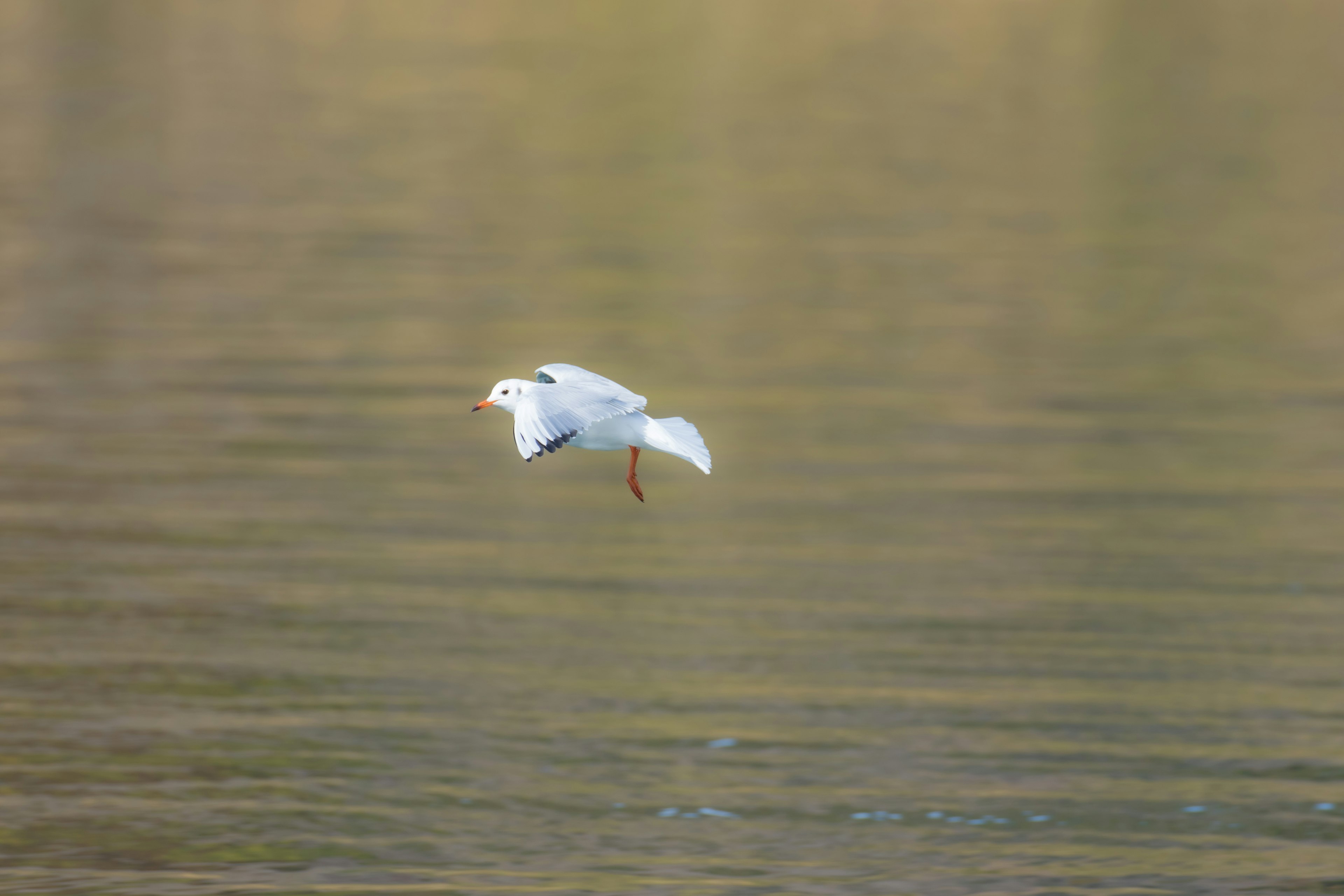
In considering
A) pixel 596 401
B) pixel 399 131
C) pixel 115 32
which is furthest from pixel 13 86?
pixel 596 401

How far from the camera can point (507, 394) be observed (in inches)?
249

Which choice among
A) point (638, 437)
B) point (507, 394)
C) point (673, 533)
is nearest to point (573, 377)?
point (507, 394)

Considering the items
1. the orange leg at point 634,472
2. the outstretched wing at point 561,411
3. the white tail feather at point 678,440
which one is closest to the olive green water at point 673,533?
the orange leg at point 634,472

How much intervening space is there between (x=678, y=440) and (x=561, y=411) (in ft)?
1.18

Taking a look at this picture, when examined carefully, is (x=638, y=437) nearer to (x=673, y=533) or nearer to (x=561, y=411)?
(x=561, y=411)

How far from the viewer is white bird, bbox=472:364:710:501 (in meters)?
5.83

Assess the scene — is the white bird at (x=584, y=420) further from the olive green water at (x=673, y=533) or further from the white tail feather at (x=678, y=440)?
the olive green water at (x=673, y=533)

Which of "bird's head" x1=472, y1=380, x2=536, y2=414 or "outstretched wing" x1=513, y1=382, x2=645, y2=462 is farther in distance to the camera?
"bird's head" x1=472, y1=380, x2=536, y2=414

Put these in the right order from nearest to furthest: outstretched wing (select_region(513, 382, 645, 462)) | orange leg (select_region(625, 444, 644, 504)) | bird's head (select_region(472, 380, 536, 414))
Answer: outstretched wing (select_region(513, 382, 645, 462)) < orange leg (select_region(625, 444, 644, 504)) < bird's head (select_region(472, 380, 536, 414))

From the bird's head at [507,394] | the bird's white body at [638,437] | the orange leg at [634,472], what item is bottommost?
the orange leg at [634,472]

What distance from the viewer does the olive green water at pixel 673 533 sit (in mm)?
15688

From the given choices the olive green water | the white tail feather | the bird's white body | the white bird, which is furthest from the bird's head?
the olive green water

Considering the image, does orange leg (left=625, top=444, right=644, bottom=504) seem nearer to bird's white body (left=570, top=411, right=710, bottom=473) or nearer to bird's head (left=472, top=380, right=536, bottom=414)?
bird's white body (left=570, top=411, right=710, bottom=473)

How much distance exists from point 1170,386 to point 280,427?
43.2ft
